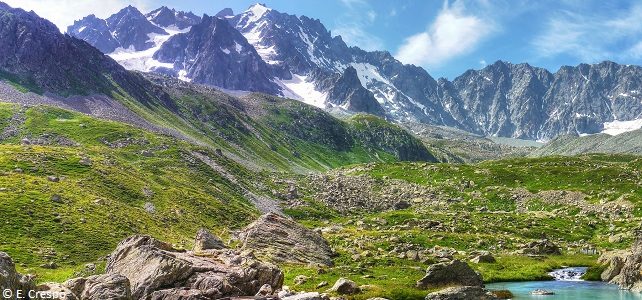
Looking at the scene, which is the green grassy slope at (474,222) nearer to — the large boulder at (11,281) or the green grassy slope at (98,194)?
the green grassy slope at (98,194)

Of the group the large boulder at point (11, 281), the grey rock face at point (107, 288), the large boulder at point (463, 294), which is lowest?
the large boulder at point (463, 294)

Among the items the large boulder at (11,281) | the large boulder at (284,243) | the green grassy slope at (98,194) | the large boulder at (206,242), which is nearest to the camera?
the large boulder at (11,281)

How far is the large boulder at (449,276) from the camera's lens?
180 ft

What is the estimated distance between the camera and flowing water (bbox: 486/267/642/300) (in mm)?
56156

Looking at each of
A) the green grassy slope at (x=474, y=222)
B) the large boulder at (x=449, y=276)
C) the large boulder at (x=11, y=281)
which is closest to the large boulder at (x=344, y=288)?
the green grassy slope at (x=474, y=222)

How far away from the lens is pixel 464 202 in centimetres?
14288

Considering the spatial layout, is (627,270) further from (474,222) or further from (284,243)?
(474,222)

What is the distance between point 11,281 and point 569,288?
58.4m

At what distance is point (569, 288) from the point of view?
62.7 meters

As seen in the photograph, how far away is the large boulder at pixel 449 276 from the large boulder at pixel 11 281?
37.9m

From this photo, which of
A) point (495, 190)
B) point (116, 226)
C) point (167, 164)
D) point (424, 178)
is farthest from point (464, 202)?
point (116, 226)

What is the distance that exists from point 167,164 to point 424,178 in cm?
8273

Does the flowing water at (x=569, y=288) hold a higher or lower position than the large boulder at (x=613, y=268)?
lower

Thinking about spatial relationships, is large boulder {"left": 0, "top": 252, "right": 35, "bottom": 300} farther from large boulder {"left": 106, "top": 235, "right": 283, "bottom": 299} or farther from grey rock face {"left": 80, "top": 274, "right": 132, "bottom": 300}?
large boulder {"left": 106, "top": 235, "right": 283, "bottom": 299}
